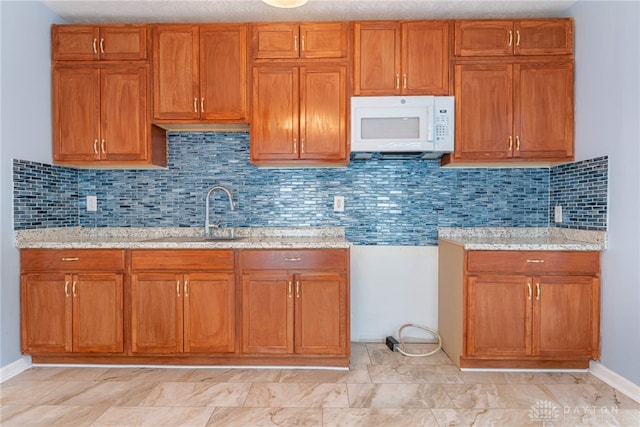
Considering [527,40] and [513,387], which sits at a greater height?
[527,40]

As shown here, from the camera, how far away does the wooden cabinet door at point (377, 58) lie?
101 inches

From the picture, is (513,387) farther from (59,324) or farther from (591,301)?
(59,324)

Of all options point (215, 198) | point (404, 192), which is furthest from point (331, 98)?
point (215, 198)

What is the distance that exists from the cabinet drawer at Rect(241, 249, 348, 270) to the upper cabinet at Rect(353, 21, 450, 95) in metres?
1.14

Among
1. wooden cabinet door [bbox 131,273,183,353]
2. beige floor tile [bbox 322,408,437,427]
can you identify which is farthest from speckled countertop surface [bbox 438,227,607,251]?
wooden cabinet door [bbox 131,273,183,353]

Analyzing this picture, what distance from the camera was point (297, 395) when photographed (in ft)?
6.91

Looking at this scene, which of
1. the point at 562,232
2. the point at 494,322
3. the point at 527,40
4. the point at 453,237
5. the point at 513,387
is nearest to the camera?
the point at 513,387

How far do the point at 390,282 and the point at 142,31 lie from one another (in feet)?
8.52

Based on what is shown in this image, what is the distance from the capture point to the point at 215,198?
296cm

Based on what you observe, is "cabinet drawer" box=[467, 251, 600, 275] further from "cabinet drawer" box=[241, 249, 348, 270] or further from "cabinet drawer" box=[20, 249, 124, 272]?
"cabinet drawer" box=[20, 249, 124, 272]

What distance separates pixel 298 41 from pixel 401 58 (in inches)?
28.5

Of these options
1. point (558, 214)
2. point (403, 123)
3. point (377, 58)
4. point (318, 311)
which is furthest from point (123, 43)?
point (558, 214)

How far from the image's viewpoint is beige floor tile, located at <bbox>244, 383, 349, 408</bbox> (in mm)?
2010

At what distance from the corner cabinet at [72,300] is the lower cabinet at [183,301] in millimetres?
137
